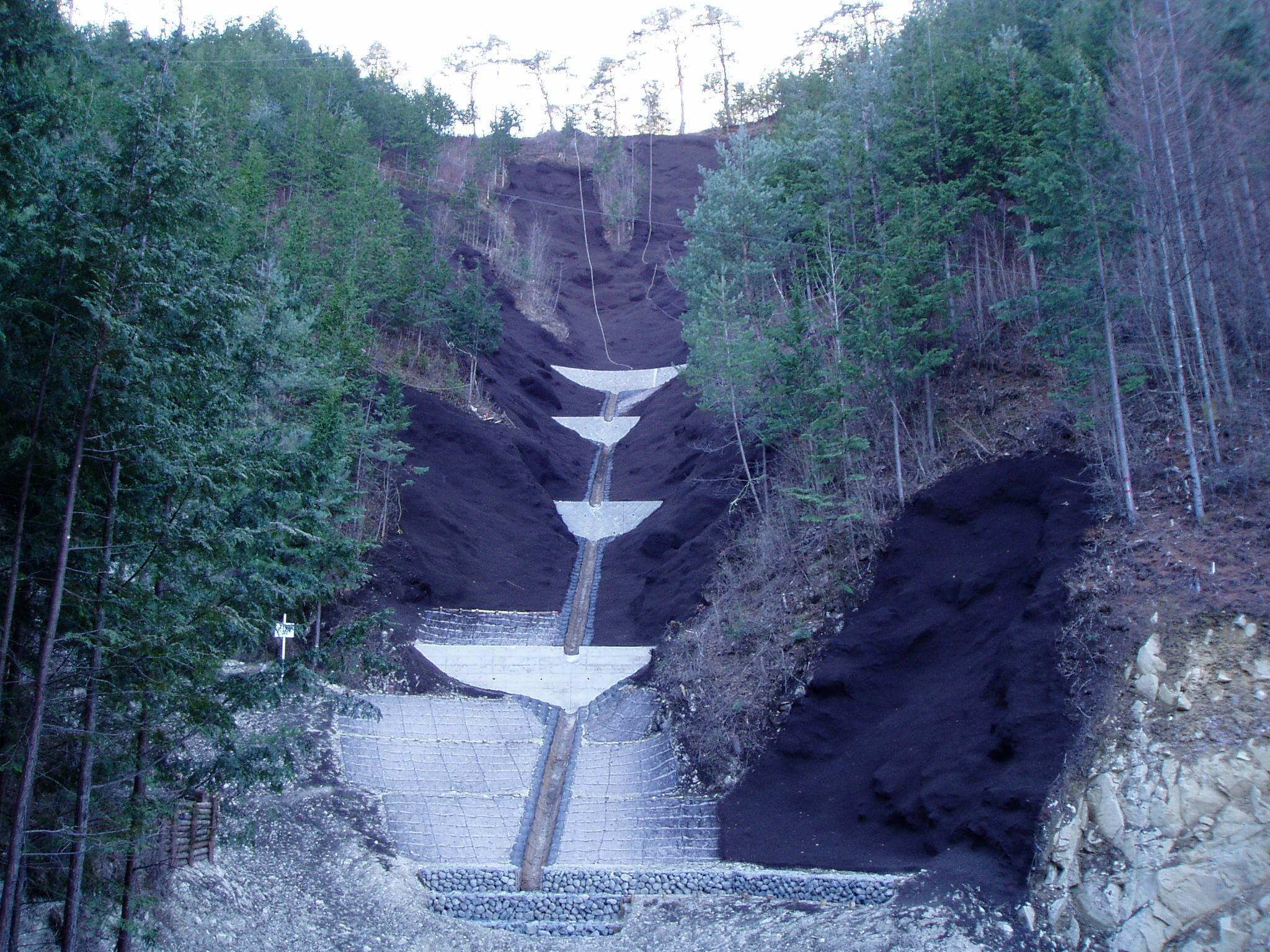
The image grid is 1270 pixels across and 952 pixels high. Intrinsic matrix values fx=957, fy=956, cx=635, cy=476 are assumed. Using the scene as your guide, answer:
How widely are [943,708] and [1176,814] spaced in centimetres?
394

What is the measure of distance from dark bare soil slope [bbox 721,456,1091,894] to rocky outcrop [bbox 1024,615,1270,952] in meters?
0.59

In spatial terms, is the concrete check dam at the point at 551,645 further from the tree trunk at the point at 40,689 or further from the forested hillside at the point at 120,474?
the tree trunk at the point at 40,689

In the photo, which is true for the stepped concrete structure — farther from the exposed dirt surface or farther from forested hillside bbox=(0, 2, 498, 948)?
forested hillside bbox=(0, 2, 498, 948)

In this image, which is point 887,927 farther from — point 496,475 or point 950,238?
point 496,475

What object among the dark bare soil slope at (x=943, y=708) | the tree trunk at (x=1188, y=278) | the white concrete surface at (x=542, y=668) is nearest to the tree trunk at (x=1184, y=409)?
the tree trunk at (x=1188, y=278)

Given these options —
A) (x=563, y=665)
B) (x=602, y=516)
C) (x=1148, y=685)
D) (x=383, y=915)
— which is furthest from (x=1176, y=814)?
(x=602, y=516)

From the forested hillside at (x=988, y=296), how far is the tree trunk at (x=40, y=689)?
9981 mm

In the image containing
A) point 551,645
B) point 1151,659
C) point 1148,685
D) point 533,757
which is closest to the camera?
point 1148,685

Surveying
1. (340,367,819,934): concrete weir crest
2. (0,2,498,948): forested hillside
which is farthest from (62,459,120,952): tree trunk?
(340,367,819,934): concrete weir crest

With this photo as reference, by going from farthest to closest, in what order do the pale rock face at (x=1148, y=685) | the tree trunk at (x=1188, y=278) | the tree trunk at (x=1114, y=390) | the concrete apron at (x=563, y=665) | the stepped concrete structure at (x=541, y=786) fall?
the concrete apron at (x=563, y=665), the tree trunk at (x=1188, y=278), the tree trunk at (x=1114, y=390), the stepped concrete structure at (x=541, y=786), the pale rock face at (x=1148, y=685)

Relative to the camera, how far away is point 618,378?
39.8m

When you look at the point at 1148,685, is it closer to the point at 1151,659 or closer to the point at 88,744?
the point at 1151,659

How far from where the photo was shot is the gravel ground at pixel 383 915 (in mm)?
9727

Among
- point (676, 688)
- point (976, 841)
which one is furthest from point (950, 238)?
point (976, 841)
